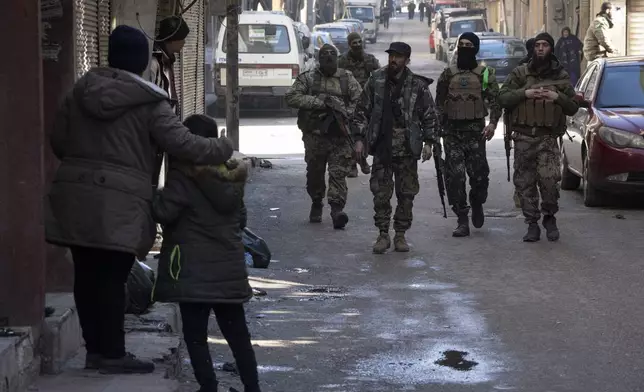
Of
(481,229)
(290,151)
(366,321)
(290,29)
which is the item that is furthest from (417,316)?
(290,29)

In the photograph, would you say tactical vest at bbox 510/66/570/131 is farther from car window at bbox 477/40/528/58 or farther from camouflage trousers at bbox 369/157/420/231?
car window at bbox 477/40/528/58

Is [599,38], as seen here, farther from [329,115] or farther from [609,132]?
[329,115]

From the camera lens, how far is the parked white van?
30.0m

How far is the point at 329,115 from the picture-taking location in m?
13.4

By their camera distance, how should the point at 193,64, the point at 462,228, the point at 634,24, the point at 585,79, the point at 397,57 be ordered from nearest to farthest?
the point at 397,57 → the point at 462,228 → the point at 585,79 → the point at 193,64 → the point at 634,24

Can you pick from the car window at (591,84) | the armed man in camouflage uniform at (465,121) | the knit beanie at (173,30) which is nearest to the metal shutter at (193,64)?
the armed man in camouflage uniform at (465,121)

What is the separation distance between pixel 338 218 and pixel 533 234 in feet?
6.46

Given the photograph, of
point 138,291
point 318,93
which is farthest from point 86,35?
point 318,93

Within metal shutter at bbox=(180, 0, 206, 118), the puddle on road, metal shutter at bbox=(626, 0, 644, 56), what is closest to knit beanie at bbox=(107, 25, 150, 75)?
the puddle on road

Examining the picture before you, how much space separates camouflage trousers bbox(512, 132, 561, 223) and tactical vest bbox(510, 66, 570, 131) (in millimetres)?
126

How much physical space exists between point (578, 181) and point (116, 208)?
11.1m

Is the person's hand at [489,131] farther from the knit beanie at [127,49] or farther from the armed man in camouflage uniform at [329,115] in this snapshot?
the knit beanie at [127,49]

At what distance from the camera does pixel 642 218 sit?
547 inches

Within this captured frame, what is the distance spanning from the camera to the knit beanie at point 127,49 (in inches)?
253
